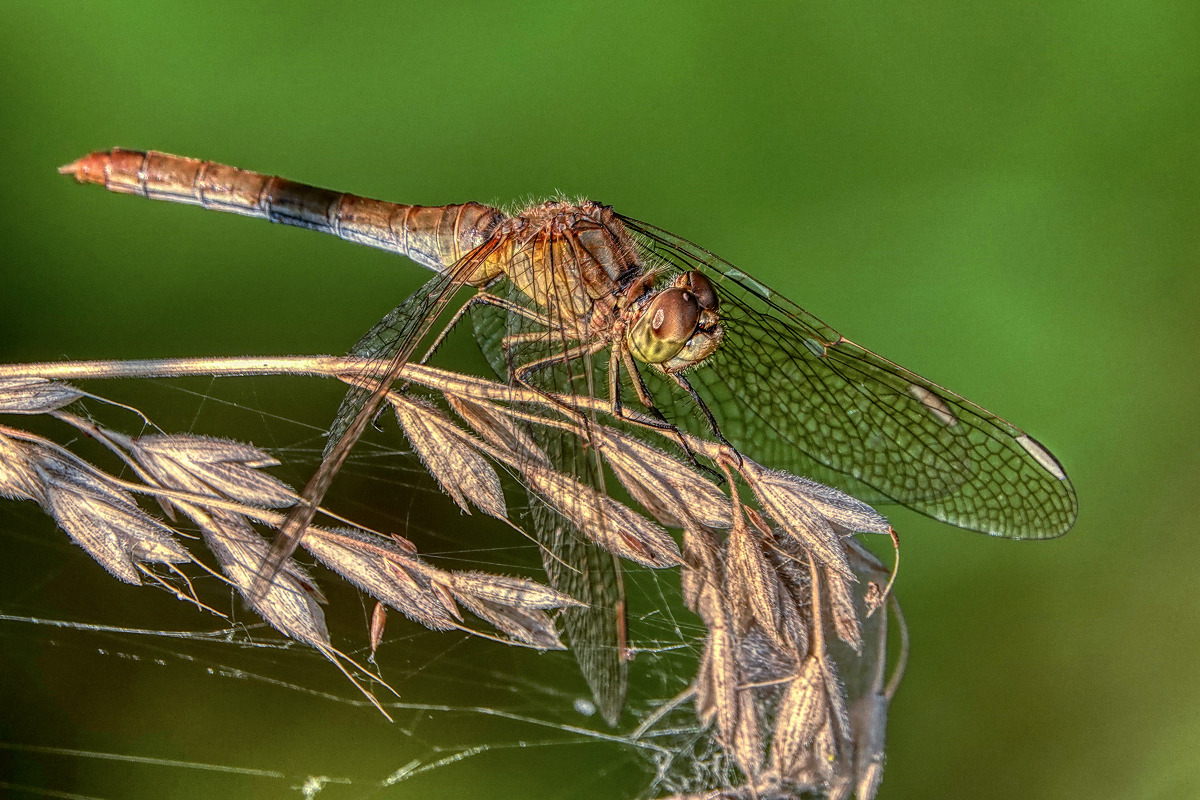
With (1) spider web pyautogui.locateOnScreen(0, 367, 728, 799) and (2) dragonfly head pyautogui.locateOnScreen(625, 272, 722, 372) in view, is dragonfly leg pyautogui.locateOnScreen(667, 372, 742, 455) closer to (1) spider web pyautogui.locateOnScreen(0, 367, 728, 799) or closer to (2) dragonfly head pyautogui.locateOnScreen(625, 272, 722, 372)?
(2) dragonfly head pyautogui.locateOnScreen(625, 272, 722, 372)

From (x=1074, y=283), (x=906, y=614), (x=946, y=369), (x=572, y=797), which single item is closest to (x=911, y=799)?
(x=906, y=614)

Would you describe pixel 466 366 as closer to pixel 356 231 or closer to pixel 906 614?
pixel 356 231

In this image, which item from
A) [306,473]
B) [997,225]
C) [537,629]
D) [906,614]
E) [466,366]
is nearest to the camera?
[537,629]

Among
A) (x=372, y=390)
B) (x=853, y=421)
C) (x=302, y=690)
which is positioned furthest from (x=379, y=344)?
(x=853, y=421)

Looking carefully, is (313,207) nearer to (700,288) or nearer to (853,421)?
(700,288)

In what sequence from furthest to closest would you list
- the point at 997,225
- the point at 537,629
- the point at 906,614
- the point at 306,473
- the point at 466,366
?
the point at 466,366 < the point at 997,225 < the point at 906,614 < the point at 306,473 < the point at 537,629

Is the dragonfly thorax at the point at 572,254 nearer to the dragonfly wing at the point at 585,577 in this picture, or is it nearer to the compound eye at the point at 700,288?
the compound eye at the point at 700,288

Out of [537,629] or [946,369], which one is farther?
[946,369]

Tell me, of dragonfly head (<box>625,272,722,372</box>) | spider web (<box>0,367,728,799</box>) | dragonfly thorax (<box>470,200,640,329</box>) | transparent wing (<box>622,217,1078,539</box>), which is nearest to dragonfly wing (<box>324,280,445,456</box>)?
spider web (<box>0,367,728,799</box>)
